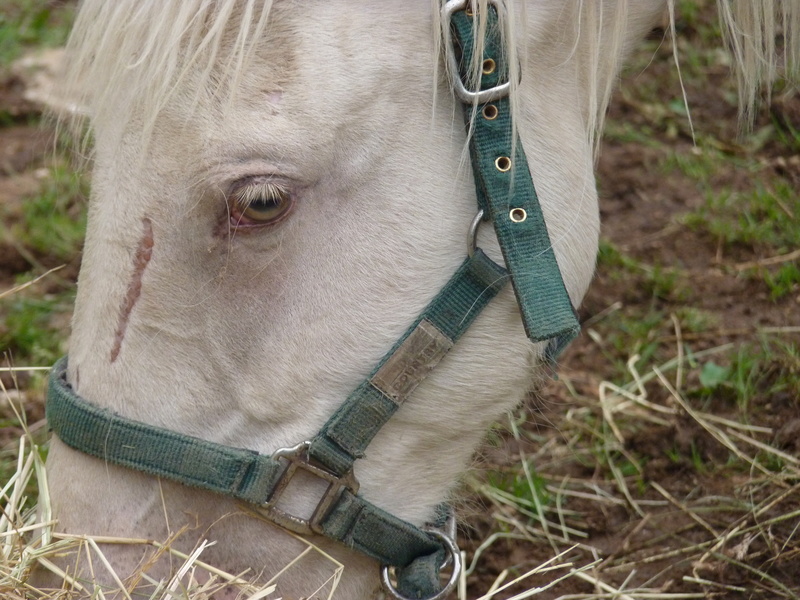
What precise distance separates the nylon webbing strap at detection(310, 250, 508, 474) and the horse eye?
313mm

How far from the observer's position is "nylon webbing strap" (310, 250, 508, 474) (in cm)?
163

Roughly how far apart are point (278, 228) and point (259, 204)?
0.19 ft

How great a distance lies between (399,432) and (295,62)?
70cm

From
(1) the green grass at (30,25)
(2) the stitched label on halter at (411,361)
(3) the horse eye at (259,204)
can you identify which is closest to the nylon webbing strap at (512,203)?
(2) the stitched label on halter at (411,361)

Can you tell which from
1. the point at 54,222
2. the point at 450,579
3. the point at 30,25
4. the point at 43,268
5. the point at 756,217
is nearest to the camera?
the point at 450,579

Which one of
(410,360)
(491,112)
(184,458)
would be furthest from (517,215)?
(184,458)

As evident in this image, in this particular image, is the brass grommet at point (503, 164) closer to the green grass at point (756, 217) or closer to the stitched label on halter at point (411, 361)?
the stitched label on halter at point (411, 361)

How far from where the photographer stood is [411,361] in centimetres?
164

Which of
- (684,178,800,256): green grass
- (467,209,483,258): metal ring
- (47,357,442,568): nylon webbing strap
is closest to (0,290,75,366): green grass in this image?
(47,357,442,568): nylon webbing strap

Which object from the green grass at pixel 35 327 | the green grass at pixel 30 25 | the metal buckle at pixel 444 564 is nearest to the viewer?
the metal buckle at pixel 444 564

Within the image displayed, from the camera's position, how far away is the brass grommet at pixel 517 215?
1.63 metres

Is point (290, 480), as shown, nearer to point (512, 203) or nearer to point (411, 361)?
point (411, 361)

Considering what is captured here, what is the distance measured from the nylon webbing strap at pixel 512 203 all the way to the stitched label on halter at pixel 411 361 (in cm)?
17

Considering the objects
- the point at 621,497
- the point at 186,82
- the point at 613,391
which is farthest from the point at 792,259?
the point at 186,82
